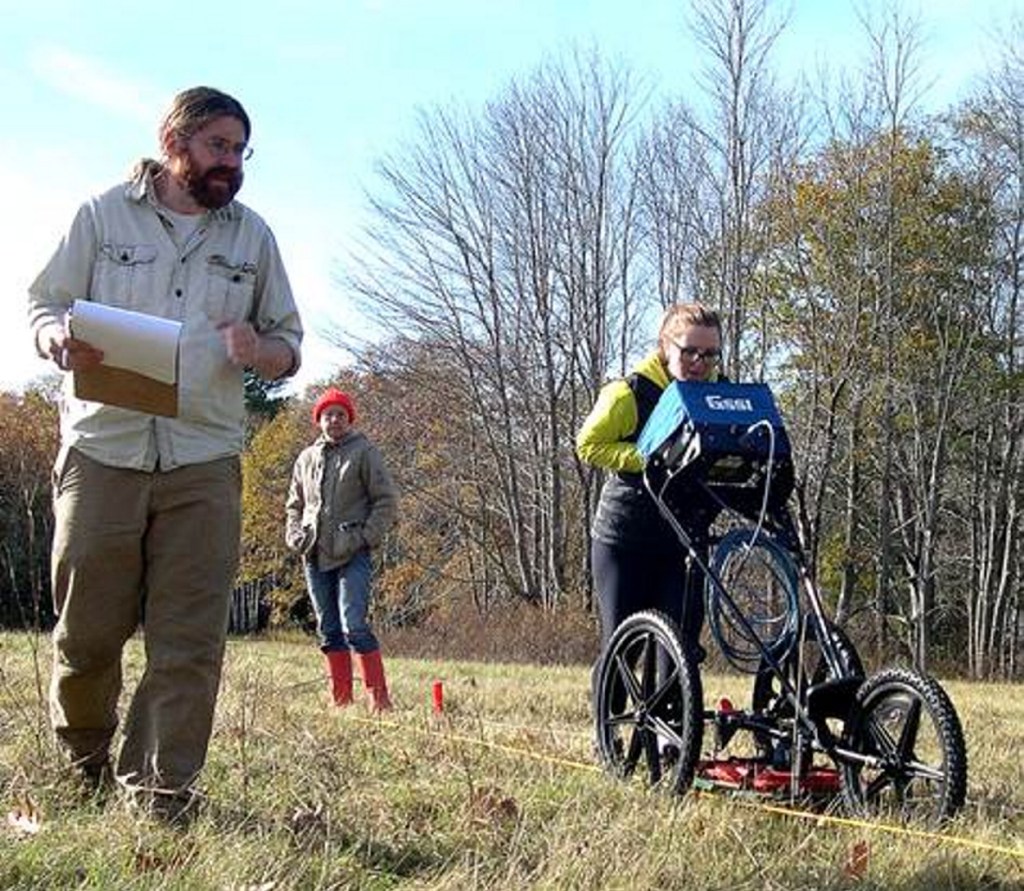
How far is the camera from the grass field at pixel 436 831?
3.06 metres

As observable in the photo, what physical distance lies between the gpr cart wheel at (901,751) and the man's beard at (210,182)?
8.01 feet

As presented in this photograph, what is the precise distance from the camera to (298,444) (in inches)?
1775

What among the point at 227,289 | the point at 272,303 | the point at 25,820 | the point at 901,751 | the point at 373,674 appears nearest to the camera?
the point at 25,820

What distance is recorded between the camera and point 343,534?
8148mm

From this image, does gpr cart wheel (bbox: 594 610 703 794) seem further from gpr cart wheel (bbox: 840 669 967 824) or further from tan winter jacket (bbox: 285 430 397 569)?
tan winter jacket (bbox: 285 430 397 569)

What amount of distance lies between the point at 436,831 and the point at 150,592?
100 cm

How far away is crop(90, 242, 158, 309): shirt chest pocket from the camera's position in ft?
12.3

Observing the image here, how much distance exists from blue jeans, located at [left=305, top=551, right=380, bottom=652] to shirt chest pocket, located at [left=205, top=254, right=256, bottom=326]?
14.3ft

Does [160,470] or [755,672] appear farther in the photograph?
[755,672]

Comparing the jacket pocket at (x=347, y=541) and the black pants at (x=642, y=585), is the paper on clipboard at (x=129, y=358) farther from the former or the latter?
the jacket pocket at (x=347, y=541)

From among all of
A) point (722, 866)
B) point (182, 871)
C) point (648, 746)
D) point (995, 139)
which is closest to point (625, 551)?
point (648, 746)

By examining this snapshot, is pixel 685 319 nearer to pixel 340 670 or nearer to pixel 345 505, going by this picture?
pixel 345 505

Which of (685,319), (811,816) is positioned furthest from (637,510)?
(811,816)

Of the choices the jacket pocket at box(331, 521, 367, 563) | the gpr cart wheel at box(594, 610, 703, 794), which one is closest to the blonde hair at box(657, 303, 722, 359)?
the gpr cart wheel at box(594, 610, 703, 794)
